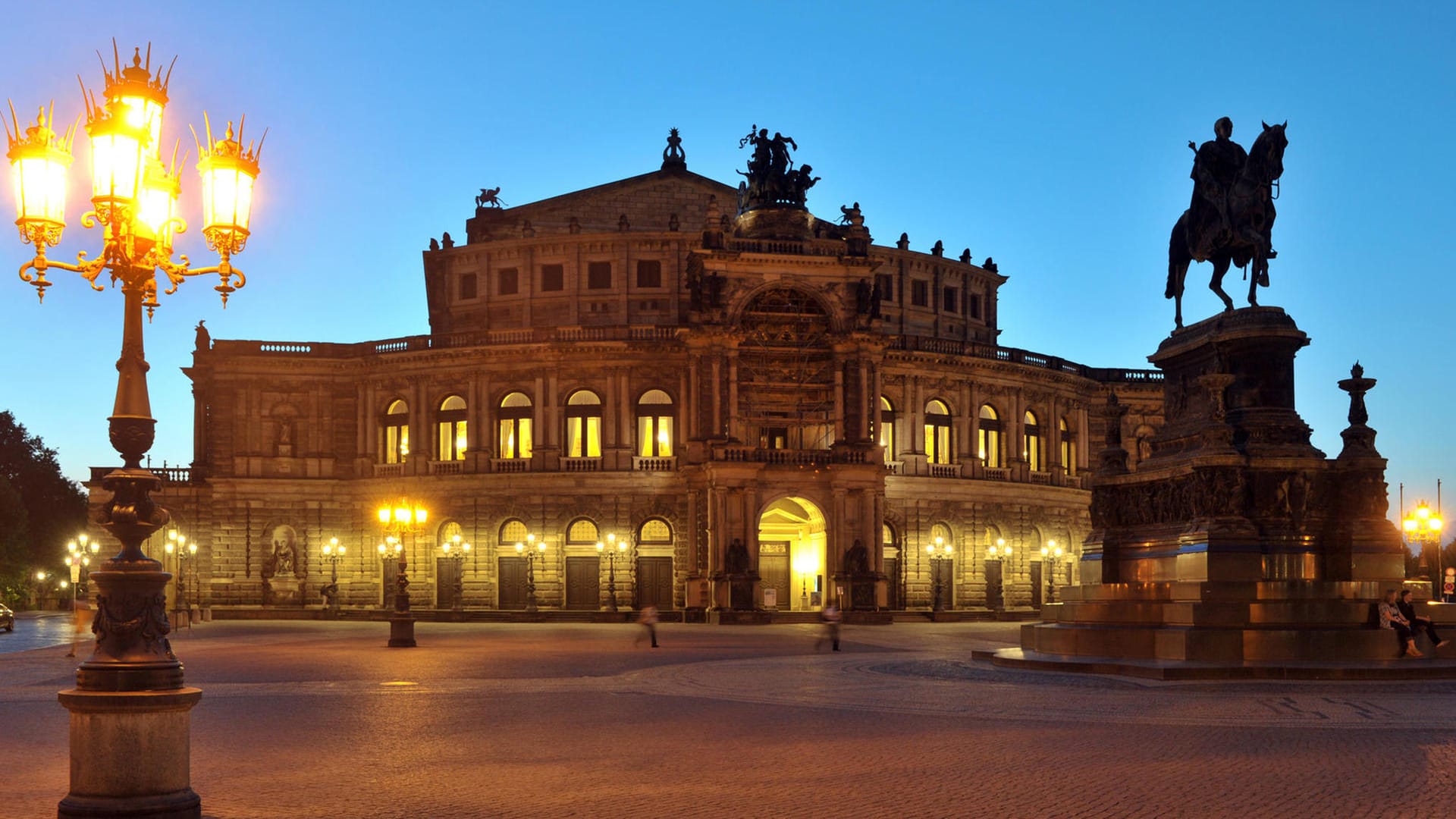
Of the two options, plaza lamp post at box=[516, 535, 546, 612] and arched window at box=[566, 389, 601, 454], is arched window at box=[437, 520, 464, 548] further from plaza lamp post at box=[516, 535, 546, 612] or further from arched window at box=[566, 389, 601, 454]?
arched window at box=[566, 389, 601, 454]

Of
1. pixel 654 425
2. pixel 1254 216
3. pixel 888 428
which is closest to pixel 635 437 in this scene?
pixel 654 425

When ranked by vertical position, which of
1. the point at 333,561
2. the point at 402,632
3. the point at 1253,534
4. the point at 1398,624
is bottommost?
the point at 402,632

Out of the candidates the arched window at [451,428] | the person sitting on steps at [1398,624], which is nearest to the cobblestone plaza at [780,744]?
the person sitting on steps at [1398,624]

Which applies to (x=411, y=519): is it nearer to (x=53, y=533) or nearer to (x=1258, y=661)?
(x=1258, y=661)

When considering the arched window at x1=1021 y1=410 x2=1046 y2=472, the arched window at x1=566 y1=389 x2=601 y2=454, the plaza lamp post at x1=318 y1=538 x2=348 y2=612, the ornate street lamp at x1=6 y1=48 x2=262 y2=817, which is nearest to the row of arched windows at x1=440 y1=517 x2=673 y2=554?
the arched window at x1=566 y1=389 x2=601 y2=454

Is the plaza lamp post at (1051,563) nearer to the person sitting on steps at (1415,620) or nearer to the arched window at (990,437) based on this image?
the arched window at (990,437)

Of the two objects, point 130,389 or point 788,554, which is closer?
point 130,389

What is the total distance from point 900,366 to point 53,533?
64691 millimetres

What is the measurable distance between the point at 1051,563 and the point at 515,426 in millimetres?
27601

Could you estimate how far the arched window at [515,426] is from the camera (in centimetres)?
7088

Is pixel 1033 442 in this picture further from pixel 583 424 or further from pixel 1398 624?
pixel 1398 624

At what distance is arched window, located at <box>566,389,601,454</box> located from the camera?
70.2 metres

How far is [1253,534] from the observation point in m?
24.1

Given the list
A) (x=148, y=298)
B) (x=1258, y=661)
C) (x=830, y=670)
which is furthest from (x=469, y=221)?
(x=148, y=298)
